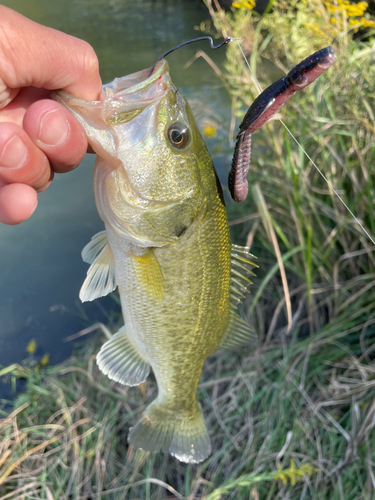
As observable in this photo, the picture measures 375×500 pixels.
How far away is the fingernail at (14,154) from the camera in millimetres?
1000

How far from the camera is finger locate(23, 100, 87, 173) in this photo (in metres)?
0.97

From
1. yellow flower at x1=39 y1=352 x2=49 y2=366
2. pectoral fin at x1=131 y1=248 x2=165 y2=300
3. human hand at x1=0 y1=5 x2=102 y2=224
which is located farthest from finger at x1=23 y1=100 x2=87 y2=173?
yellow flower at x1=39 y1=352 x2=49 y2=366

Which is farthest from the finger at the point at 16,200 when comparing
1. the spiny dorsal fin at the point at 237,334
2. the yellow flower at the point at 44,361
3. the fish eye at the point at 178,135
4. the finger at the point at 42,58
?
the yellow flower at the point at 44,361

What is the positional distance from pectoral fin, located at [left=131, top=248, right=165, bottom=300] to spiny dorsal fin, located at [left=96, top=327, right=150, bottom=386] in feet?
1.04

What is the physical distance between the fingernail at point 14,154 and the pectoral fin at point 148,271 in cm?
43

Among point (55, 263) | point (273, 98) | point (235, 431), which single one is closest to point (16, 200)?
point (273, 98)

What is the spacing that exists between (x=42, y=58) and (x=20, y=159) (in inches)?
11.1

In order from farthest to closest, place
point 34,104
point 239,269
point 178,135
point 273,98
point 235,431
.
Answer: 1. point 235,431
2. point 239,269
3. point 178,135
4. point 34,104
5. point 273,98

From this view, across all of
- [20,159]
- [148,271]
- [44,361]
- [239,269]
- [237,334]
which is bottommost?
[44,361]

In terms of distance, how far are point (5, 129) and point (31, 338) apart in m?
3.02

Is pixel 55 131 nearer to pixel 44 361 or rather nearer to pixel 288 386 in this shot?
pixel 288 386

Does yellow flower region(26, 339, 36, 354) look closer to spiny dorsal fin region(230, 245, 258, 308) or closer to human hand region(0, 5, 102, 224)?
human hand region(0, 5, 102, 224)

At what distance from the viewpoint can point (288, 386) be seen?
97.4 inches

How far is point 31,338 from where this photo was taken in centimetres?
357
